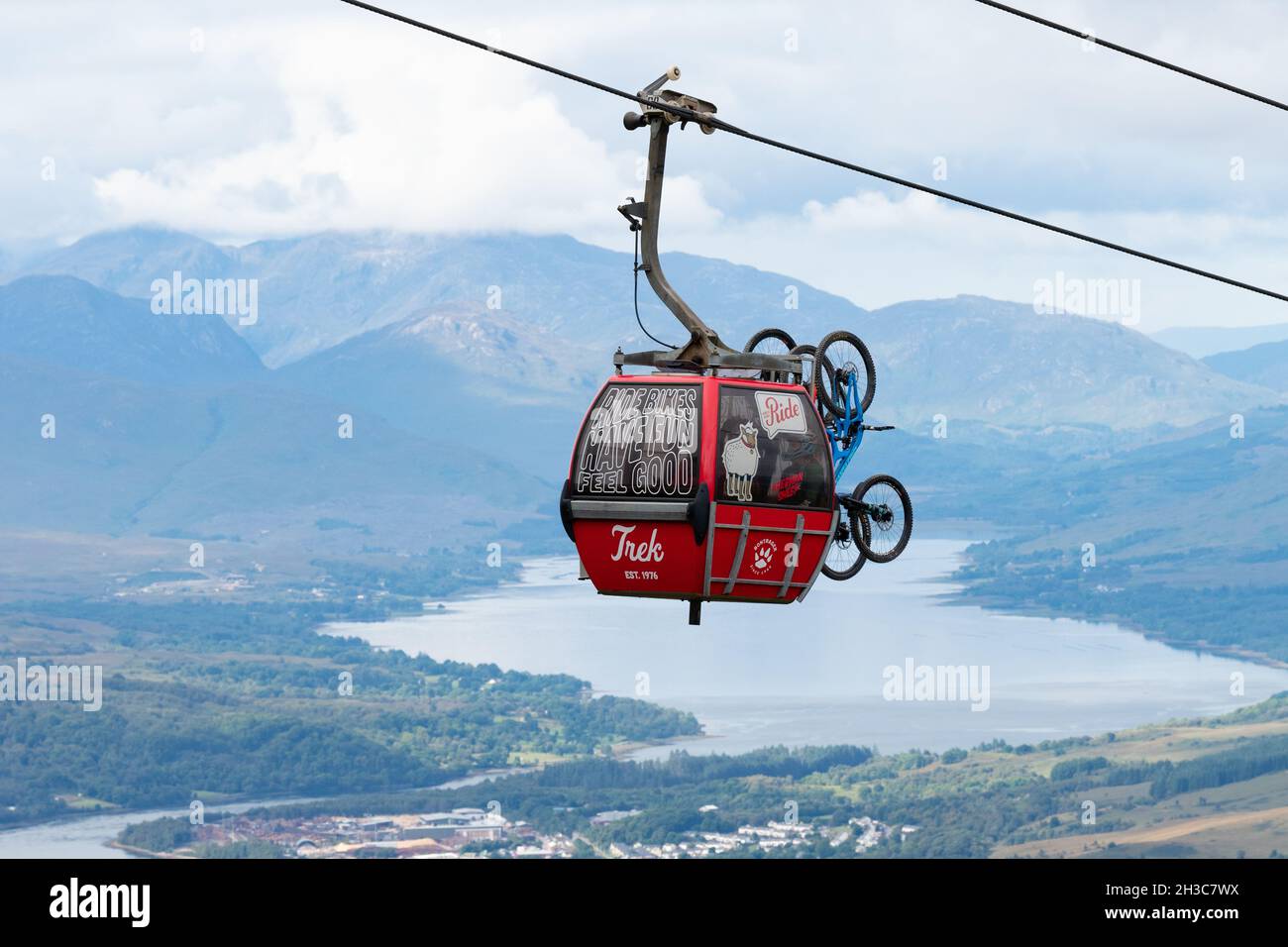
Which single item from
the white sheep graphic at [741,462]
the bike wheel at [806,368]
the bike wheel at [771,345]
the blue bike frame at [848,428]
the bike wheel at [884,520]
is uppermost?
the bike wheel at [771,345]

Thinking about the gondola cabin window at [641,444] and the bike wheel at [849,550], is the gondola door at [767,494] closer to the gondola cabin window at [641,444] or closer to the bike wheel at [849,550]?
the gondola cabin window at [641,444]

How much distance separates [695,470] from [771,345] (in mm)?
5241

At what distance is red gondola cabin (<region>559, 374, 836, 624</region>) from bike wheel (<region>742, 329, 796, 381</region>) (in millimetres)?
225

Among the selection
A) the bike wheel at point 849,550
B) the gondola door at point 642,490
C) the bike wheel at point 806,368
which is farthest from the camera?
the bike wheel at point 849,550

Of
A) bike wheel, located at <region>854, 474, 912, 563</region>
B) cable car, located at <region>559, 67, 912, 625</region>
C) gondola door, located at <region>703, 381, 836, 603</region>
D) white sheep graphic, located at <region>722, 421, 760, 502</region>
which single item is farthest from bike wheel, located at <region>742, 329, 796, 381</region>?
bike wheel, located at <region>854, 474, 912, 563</region>

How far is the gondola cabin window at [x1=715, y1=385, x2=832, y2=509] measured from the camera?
20.0 metres

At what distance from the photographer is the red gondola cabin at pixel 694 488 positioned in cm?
1994

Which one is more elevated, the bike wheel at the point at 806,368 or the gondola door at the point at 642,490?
the bike wheel at the point at 806,368

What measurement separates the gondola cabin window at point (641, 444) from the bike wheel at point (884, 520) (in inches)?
147

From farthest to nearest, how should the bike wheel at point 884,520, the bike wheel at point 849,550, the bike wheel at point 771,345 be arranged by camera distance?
the bike wheel at point 884,520, the bike wheel at point 849,550, the bike wheel at point 771,345

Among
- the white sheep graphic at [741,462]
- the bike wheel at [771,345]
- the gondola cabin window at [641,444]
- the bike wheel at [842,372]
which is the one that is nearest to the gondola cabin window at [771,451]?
the white sheep graphic at [741,462]
